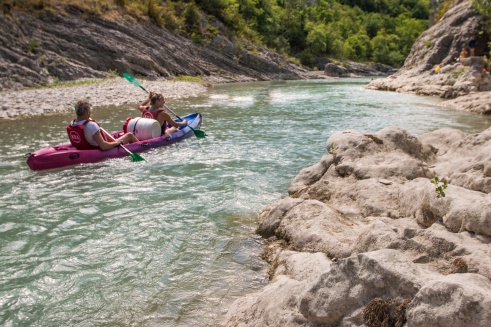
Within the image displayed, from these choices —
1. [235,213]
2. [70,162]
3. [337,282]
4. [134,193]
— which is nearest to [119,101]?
[70,162]

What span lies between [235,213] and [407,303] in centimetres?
359

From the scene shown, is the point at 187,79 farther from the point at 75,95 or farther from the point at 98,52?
the point at 75,95

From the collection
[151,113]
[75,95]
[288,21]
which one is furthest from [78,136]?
[288,21]

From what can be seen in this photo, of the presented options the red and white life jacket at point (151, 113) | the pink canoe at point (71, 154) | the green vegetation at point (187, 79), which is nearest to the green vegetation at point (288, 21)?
the green vegetation at point (187, 79)

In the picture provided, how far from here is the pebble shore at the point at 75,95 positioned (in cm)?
1414

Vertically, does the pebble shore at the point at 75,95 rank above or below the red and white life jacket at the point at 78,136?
above

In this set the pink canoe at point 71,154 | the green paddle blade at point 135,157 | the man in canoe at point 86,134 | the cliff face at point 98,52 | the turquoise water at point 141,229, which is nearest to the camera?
the turquoise water at point 141,229

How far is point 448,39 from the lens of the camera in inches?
1058

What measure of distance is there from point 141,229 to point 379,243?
9.95 feet

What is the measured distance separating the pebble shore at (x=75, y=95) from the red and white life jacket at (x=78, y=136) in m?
5.83

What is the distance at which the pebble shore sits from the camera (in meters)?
14.1

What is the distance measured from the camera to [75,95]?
17.1 meters

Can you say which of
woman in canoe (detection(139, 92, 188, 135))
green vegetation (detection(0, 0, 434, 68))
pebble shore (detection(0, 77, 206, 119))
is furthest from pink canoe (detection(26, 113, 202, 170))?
green vegetation (detection(0, 0, 434, 68))

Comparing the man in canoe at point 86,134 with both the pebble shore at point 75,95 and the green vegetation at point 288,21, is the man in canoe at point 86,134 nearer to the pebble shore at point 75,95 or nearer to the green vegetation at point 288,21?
the pebble shore at point 75,95
